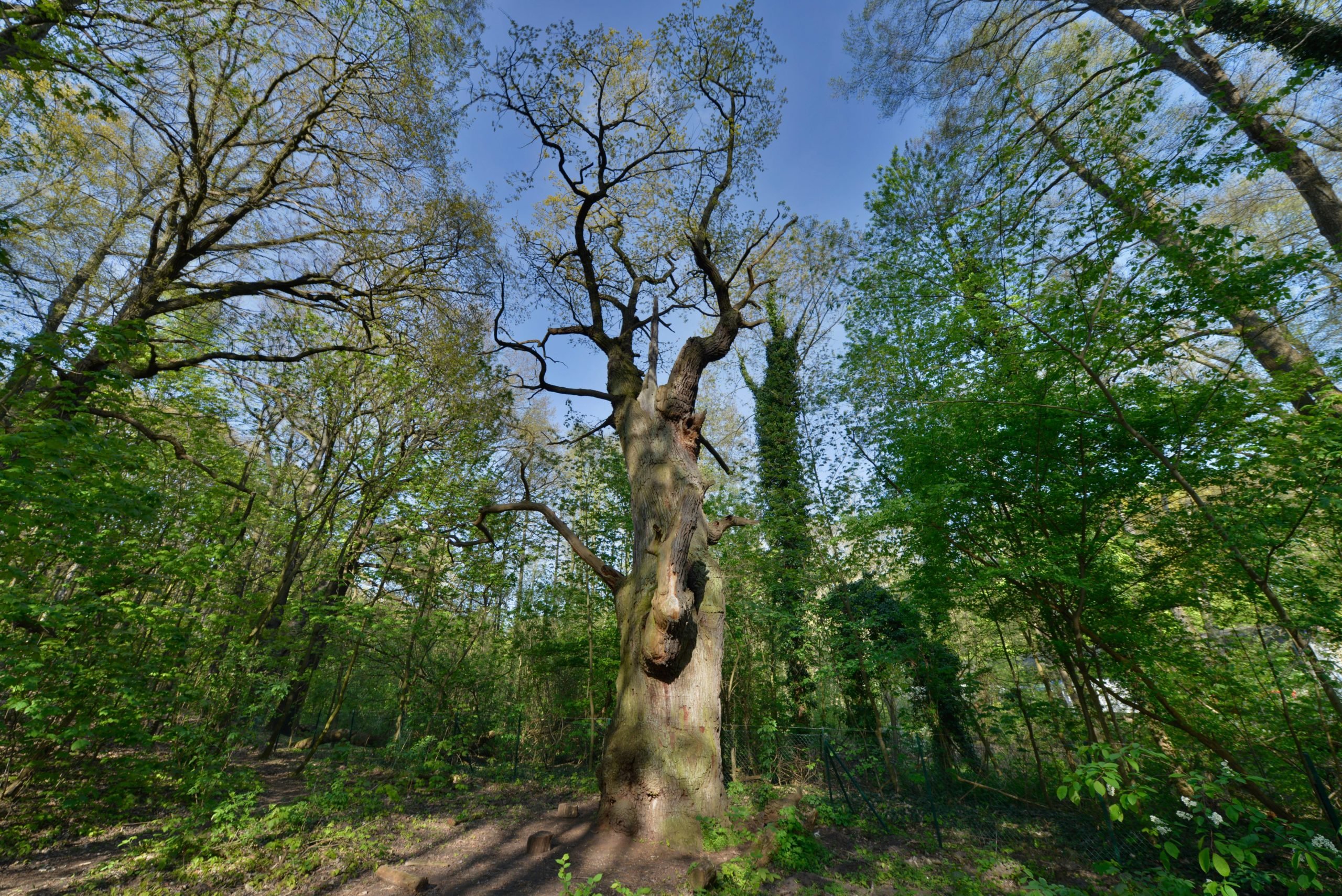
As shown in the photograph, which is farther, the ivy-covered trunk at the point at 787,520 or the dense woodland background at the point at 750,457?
the ivy-covered trunk at the point at 787,520

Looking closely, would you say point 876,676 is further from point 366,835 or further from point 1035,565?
point 366,835

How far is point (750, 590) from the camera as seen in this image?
8.74 m

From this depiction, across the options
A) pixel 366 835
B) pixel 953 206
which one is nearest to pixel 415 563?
pixel 366 835

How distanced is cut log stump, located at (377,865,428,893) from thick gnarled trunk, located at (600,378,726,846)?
62.5 inches

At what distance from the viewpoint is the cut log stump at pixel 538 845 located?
4.54 m

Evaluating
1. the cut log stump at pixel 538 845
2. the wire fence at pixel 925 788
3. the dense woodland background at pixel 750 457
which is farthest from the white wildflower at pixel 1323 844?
the cut log stump at pixel 538 845

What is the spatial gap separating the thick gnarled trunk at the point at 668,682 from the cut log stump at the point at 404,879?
1588mm

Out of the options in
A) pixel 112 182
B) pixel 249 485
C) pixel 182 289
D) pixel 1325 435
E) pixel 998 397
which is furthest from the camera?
pixel 249 485

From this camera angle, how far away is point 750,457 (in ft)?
33.3

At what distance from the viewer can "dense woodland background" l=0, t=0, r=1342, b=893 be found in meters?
3.95

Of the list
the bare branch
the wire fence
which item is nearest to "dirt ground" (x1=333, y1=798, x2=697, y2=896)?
the bare branch

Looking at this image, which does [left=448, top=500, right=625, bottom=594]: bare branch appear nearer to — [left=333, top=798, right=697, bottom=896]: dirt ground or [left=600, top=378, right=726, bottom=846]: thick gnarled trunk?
[left=600, top=378, right=726, bottom=846]: thick gnarled trunk

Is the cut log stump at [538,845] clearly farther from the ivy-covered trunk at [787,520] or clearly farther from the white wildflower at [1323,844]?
the white wildflower at [1323,844]

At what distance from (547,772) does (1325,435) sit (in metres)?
9.89
